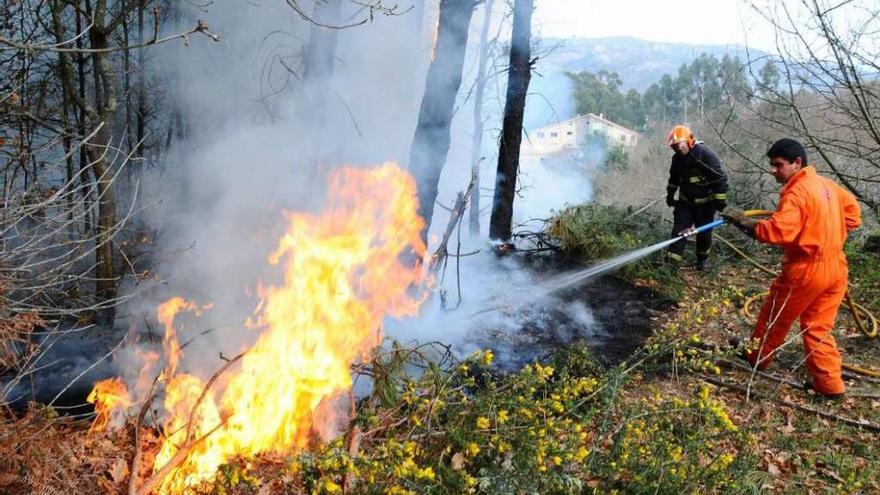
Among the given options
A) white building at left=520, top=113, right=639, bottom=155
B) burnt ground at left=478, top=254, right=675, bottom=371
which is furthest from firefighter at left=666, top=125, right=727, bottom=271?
white building at left=520, top=113, right=639, bottom=155

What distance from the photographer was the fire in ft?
11.3

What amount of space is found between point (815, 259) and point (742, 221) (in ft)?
2.01

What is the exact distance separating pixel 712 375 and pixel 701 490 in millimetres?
2195

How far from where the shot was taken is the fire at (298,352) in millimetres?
3447

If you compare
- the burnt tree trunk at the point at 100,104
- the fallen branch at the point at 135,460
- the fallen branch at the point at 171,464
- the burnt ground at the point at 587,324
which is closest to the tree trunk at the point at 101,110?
the burnt tree trunk at the point at 100,104

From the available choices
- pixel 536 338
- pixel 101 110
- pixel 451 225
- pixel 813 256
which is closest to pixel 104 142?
pixel 101 110

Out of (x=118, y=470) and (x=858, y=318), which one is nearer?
(x=118, y=470)

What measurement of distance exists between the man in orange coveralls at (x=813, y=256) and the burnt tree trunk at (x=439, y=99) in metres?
3.71

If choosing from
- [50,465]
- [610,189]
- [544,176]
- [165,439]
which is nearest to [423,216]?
[165,439]

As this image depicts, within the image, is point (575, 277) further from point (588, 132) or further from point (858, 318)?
point (588, 132)

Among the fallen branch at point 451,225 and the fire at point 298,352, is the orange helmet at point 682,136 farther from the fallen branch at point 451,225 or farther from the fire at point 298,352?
the fire at point 298,352

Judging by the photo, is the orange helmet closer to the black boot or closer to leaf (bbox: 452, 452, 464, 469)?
the black boot

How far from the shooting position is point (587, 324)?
629 cm

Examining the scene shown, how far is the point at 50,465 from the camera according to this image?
2920 mm
